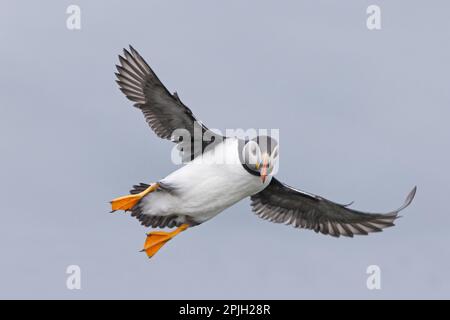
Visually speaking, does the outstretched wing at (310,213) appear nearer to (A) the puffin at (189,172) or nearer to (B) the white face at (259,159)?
(A) the puffin at (189,172)

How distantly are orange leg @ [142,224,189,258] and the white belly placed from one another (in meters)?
1.16

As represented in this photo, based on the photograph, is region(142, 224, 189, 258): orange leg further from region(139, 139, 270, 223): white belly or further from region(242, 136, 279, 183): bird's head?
region(242, 136, 279, 183): bird's head

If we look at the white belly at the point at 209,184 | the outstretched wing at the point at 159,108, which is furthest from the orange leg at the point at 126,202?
the outstretched wing at the point at 159,108

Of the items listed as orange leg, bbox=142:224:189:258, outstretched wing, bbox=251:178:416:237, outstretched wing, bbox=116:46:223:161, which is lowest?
orange leg, bbox=142:224:189:258

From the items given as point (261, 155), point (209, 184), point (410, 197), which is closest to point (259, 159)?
point (261, 155)

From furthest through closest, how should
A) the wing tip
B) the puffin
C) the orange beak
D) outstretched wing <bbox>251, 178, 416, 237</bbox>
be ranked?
1. outstretched wing <bbox>251, 178, 416, 237</bbox>
2. the wing tip
3. the puffin
4. the orange beak

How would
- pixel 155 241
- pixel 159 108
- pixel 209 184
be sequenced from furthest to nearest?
pixel 155 241, pixel 159 108, pixel 209 184

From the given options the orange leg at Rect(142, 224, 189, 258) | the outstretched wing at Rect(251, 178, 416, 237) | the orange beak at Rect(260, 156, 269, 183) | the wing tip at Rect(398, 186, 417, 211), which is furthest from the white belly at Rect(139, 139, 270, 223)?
the wing tip at Rect(398, 186, 417, 211)

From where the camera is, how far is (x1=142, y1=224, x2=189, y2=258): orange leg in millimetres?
15961

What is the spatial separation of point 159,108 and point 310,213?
3.97 metres

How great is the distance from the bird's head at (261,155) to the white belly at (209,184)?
197 millimetres

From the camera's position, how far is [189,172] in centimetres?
1463

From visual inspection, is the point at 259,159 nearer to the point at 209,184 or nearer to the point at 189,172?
the point at 209,184

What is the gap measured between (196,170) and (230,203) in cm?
80
